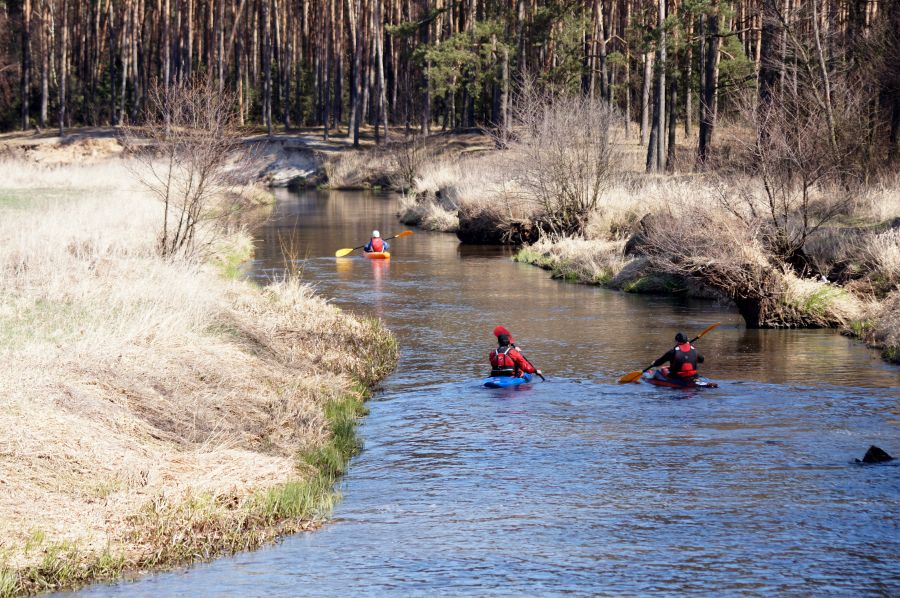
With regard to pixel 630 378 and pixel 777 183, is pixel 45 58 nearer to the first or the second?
pixel 777 183

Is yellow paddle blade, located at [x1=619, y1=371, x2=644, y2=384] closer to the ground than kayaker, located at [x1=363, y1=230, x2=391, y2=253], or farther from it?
closer to the ground

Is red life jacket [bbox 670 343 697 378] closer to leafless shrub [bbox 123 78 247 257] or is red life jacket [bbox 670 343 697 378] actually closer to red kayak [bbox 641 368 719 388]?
red kayak [bbox 641 368 719 388]

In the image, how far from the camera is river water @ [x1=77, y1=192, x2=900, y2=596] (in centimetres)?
905

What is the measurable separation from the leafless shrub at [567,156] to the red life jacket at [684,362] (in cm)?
1671

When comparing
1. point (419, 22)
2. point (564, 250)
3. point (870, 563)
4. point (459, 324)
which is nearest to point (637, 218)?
point (564, 250)

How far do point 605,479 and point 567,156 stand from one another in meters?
22.0

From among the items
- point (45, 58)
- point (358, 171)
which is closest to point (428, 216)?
point (358, 171)

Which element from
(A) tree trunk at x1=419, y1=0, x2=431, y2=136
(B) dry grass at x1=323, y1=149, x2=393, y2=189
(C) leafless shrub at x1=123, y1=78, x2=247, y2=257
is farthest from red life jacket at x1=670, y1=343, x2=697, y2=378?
(B) dry grass at x1=323, y1=149, x2=393, y2=189

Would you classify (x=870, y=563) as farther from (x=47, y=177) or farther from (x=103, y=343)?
(x=47, y=177)

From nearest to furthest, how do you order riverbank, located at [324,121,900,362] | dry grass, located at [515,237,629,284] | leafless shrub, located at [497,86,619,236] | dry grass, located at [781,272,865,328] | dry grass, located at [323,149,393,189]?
dry grass, located at [781,272,865,328] < riverbank, located at [324,121,900,362] < dry grass, located at [515,237,629,284] < leafless shrub, located at [497,86,619,236] < dry grass, located at [323,149,393,189]

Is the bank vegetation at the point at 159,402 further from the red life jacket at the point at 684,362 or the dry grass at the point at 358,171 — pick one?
the dry grass at the point at 358,171

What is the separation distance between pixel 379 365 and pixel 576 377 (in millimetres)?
3160

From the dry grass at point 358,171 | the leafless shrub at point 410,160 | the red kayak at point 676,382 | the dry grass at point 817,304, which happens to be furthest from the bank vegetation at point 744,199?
the dry grass at point 358,171

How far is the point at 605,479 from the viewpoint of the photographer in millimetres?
11797
